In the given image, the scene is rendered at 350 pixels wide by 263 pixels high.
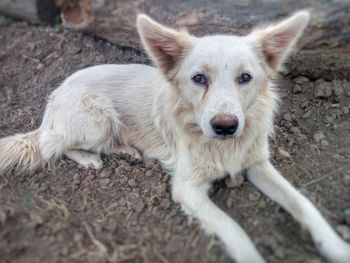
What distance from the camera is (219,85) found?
11.7 feet

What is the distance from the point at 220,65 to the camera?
3.59m

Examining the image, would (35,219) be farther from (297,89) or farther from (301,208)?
(297,89)

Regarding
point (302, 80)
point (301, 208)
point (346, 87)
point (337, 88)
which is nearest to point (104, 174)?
point (301, 208)

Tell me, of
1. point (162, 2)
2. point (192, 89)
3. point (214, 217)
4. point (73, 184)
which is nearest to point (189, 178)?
point (214, 217)

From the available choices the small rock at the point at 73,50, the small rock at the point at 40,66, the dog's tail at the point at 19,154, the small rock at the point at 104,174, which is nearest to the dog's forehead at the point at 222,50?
the small rock at the point at 104,174

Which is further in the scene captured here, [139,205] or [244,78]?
[139,205]

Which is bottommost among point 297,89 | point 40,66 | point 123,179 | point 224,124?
point 123,179

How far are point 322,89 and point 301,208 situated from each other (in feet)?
5.91

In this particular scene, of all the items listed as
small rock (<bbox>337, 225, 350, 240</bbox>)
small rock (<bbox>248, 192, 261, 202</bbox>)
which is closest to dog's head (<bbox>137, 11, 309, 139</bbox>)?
small rock (<bbox>248, 192, 261, 202</bbox>)

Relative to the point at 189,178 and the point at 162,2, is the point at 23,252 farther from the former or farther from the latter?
the point at 162,2

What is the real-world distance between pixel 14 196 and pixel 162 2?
278 centimetres

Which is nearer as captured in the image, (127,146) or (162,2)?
(127,146)

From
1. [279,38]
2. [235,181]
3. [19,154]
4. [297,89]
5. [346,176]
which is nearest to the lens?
[279,38]

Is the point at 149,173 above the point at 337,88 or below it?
below
